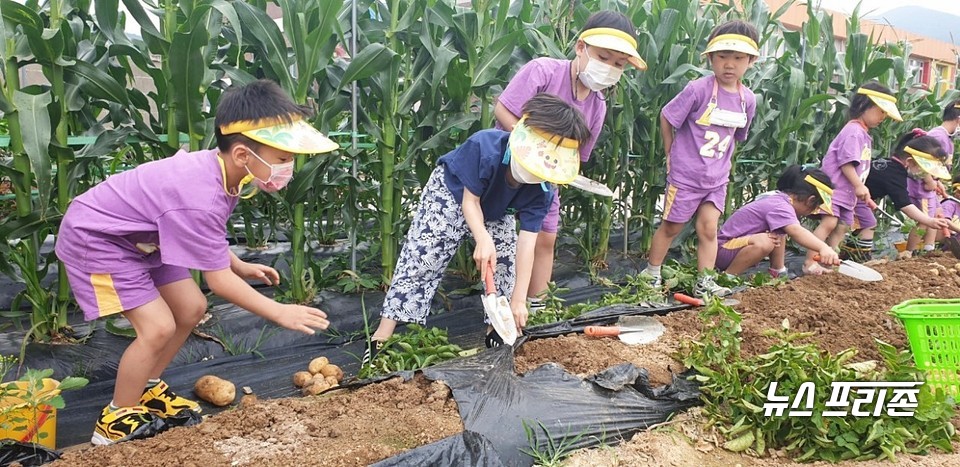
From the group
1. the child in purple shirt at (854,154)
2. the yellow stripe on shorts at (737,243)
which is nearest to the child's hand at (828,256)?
the yellow stripe on shorts at (737,243)

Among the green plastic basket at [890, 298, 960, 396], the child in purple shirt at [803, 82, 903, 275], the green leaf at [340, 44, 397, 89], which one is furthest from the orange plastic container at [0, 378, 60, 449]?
the child in purple shirt at [803, 82, 903, 275]

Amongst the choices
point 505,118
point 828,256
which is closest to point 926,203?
point 828,256

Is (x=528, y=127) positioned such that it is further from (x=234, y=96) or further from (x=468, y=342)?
(x=468, y=342)

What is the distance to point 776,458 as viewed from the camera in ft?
7.91

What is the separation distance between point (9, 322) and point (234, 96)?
2.03 m

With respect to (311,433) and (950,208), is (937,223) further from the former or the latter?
(311,433)

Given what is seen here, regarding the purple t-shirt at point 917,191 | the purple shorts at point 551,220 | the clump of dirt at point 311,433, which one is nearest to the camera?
the clump of dirt at point 311,433

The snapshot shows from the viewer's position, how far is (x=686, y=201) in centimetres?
451

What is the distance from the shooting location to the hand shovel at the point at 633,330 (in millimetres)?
3066

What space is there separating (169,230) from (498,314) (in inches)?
49.7

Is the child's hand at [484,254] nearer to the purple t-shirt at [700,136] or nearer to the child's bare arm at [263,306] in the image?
the child's bare arm at [263,306]

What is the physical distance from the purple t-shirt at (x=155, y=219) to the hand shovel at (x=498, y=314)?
1.00 meters

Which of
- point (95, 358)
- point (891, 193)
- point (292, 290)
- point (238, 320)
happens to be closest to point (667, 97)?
point (891, 193)

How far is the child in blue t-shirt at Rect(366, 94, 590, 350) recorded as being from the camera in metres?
2.74
